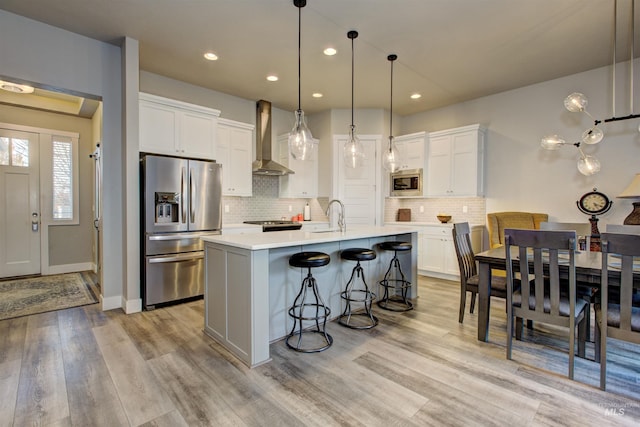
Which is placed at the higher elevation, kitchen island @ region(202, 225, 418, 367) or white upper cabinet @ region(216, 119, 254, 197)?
white upper cabinet @ region(216, 119, 254, 197)

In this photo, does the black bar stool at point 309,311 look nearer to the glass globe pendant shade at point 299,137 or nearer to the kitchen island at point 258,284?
the kitchen island at point 258,284

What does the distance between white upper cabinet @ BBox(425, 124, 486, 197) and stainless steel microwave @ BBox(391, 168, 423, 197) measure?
0.52ft

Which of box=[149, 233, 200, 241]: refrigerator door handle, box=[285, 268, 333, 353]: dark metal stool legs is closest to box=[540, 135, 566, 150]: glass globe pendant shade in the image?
box=[285, 268, 333, 353]: dark metal stool legs

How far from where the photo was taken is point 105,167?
3.55 meters

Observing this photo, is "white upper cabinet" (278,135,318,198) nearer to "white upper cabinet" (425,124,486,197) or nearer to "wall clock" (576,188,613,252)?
"white upper cabinet" (425,124,486,197)

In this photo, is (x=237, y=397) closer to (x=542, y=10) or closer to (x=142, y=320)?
(x=142, y=320)

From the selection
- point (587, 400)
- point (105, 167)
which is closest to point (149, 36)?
point (105, 167)

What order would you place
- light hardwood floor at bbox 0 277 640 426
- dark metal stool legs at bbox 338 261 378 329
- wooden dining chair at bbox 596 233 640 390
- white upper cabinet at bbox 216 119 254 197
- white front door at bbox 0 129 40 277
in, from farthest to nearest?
1. white front door at bbox 0 129 40 277
2. white upper cabinet at bbox 216 119 254 197
3. dark metal stool legs at bbox 338 261 378 329
4. wooden dining chair at bbox 596 233 640 390
5. light hardwood floor at bbox 0 277 640 426

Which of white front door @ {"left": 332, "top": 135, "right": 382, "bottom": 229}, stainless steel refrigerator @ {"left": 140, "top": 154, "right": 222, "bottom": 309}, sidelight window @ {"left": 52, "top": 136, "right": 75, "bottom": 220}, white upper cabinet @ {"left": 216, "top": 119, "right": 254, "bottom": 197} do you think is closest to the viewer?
stainless steel refrigerator @ {"left": 140, "top": 154, "right": 222, "bottom": 309}

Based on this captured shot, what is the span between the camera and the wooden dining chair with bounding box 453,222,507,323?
2826mm

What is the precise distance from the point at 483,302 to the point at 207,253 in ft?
8.32

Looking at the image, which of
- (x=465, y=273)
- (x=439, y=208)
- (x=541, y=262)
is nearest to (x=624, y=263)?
(x=541, y=262)

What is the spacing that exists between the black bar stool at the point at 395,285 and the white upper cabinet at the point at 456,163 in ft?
6.83

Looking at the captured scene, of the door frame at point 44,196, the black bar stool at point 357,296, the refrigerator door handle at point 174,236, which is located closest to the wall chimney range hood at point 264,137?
the refrigerator door handle at point 174,236
